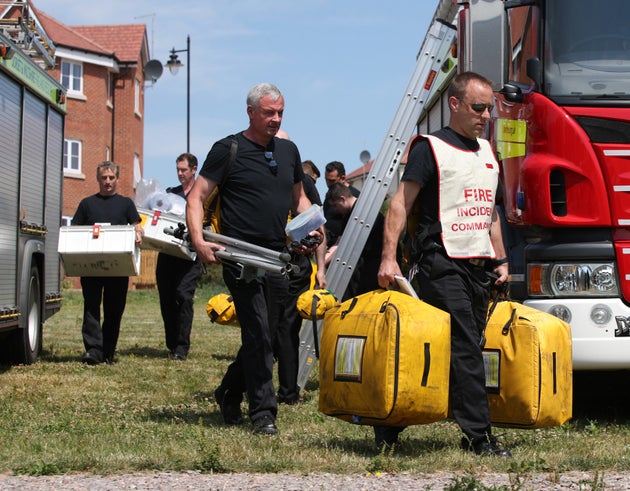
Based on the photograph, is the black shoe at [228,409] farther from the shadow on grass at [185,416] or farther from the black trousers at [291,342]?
the black trousers at [291,342]

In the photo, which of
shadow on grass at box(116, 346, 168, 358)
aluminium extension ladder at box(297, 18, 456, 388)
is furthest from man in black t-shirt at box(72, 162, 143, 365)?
aluminium extension ladder at box(297, 18, 456, 388)

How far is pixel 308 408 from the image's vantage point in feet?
28.4

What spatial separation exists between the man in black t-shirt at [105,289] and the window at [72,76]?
34069 mm

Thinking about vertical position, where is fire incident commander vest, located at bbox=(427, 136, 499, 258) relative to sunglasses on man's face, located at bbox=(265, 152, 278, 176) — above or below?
below

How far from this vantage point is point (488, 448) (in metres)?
6.09

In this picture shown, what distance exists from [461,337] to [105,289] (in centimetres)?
675

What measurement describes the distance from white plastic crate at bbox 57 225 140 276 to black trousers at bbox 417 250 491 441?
5969mm

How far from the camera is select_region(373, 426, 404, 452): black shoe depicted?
6.36 meters

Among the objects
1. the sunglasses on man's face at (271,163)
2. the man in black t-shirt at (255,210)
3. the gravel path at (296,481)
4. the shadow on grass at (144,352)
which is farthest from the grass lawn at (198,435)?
the shadow on grass at (144,352)

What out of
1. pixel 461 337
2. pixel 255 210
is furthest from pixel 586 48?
pixel 461 337

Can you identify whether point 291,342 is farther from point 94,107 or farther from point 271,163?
point 94,107

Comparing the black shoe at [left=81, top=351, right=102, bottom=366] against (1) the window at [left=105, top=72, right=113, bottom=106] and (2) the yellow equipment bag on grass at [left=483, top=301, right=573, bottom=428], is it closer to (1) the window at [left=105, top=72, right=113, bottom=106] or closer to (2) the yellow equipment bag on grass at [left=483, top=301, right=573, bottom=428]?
(2) the yellow equipment bag on grass at [left=483, top=301, right=573, bottom=428]

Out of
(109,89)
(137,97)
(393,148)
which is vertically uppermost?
(137,97)

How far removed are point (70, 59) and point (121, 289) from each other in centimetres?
3477
